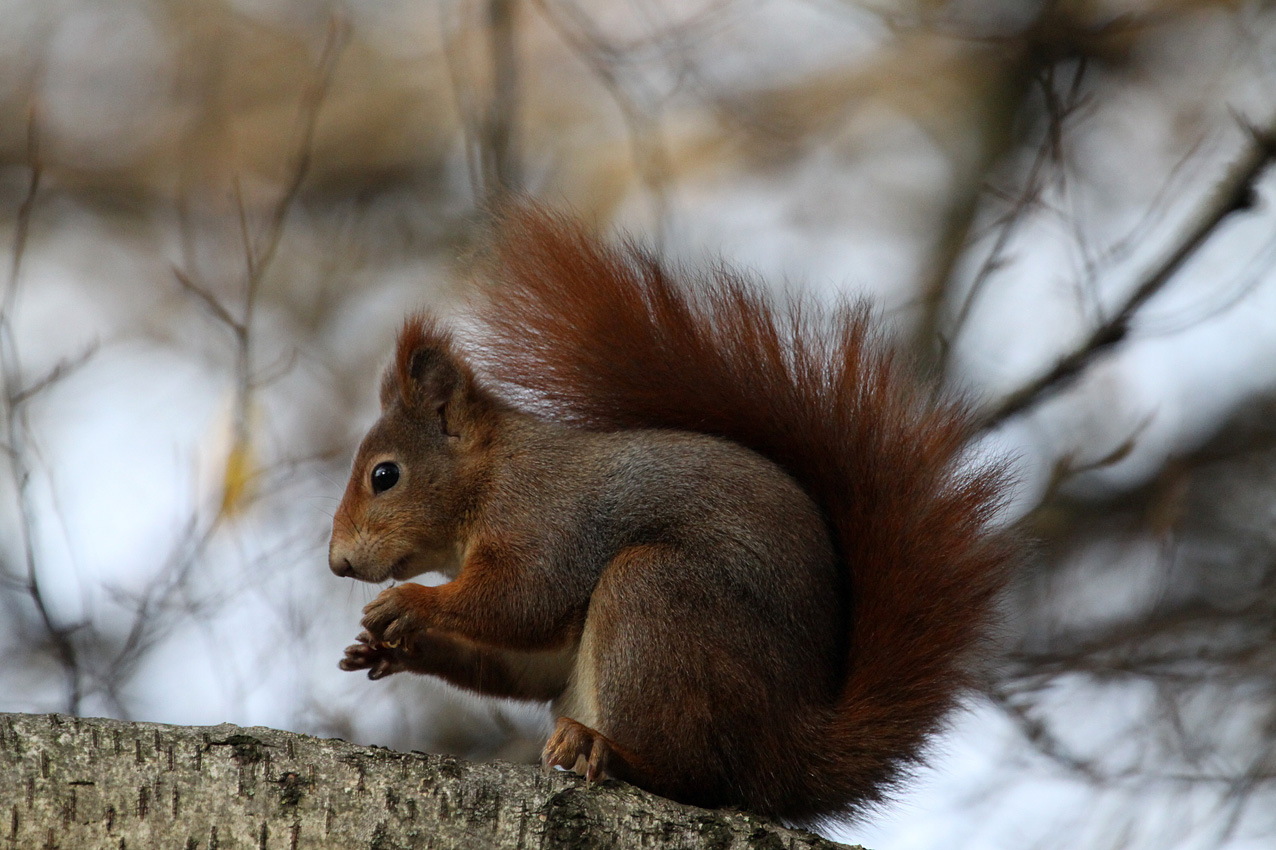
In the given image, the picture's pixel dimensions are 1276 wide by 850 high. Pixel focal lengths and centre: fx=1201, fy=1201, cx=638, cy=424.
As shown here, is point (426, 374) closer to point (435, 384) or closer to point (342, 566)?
point (435, 384)

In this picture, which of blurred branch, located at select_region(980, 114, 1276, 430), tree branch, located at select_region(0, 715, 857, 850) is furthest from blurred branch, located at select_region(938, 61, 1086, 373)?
tree branch, located at select_region(0, 715, 857, 850)

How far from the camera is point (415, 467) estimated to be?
1.86 metres

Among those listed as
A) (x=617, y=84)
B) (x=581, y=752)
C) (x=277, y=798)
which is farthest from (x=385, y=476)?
(x=617, y=84)

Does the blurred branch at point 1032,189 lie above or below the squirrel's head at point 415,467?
above

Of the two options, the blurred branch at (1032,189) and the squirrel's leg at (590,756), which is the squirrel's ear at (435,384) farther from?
the blurred branch at (1032,189)

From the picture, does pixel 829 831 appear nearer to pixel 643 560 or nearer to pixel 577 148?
pixel 643 560

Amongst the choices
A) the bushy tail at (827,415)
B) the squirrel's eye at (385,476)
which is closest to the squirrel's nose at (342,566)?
the squirrel's eye at (385,476)

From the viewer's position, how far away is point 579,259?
1.78 meters

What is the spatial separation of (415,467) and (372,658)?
1.04ft

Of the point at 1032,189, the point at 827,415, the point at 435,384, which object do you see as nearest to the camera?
the point at 827,415

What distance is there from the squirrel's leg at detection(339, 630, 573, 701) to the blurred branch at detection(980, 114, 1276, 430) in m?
0.95

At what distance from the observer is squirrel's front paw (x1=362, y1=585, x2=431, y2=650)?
1599mm

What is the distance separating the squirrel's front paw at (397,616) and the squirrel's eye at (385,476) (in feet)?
0.93

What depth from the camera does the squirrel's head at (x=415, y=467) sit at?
1.81 metres
